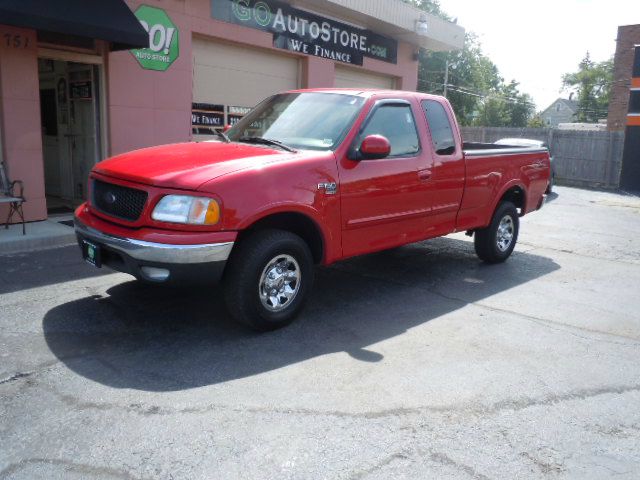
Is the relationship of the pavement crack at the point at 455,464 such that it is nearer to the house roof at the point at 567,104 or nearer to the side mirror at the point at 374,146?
the side mirror at the point at 374,146

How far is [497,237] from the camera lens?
23.9ft

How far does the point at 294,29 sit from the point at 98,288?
833 centimetres

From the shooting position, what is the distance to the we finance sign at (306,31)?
1087cm

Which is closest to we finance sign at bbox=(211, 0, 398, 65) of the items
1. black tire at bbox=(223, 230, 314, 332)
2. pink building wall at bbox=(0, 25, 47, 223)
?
pink building wall at bbox=(0, 25, 47, 223)

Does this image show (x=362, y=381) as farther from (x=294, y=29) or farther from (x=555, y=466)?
(x=294, y=29)

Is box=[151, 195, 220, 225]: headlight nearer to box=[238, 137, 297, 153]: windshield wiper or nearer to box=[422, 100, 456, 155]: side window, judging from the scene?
box=[238, 137, 297, 153]: windshield wiper

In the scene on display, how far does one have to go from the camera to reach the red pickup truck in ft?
13.4

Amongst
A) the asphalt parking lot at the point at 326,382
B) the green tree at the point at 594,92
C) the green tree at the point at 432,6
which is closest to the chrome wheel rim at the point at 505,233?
the asphalt parking lot at the point at 326,382

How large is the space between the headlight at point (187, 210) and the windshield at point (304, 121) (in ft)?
4.06

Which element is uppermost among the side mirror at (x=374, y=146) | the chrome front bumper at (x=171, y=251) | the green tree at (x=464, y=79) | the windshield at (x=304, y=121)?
the green tree at (x=464, y=79)

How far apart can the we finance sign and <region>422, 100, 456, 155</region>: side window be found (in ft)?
19.4

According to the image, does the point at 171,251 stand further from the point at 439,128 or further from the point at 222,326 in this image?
the point at 439,128

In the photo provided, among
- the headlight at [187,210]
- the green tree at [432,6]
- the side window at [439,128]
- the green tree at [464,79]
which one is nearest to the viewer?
the headlight at [187,210]

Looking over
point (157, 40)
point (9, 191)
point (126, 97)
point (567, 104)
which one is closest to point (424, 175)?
point (9, 191)
